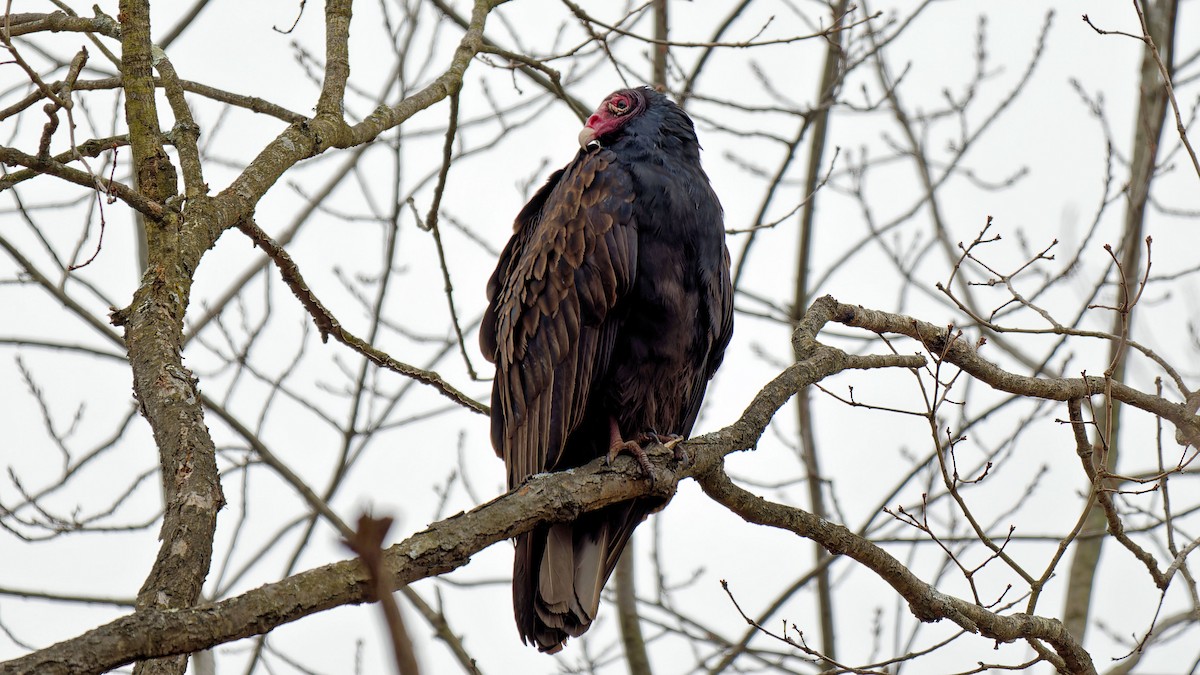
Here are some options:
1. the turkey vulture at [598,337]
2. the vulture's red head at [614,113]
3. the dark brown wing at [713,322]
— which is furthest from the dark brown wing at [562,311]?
the dark brown wing at [713,322]

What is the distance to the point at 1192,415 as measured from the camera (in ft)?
11.0

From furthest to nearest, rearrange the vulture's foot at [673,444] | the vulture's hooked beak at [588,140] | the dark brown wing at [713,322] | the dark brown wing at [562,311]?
the vulture's hooked beak at [588,140] < the dark brown wing at [713,322] < the dark brown wing at [562,311] < the vulture's foot at [673,444]

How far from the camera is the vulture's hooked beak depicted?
427 cm

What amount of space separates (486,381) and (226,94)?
163 centimetres

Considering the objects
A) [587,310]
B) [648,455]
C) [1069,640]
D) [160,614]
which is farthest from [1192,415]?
[160,614]

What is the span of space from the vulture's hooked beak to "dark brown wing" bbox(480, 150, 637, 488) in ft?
0.47

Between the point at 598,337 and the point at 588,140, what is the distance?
906 millimetres

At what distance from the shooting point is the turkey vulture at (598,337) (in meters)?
3.77

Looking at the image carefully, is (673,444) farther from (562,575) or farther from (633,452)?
(562,575)

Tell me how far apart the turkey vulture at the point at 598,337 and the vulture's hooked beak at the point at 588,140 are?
0.17 metres

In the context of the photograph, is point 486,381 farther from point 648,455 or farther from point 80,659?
point 80,659

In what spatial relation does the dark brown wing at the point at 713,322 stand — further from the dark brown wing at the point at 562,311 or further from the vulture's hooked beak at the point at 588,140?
the vulture's hooked beak at the point at 588,140

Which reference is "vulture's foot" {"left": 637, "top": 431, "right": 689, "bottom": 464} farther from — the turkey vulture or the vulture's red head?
the vulture's red head

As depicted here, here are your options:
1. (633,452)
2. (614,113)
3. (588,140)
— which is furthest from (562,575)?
(614,113)
